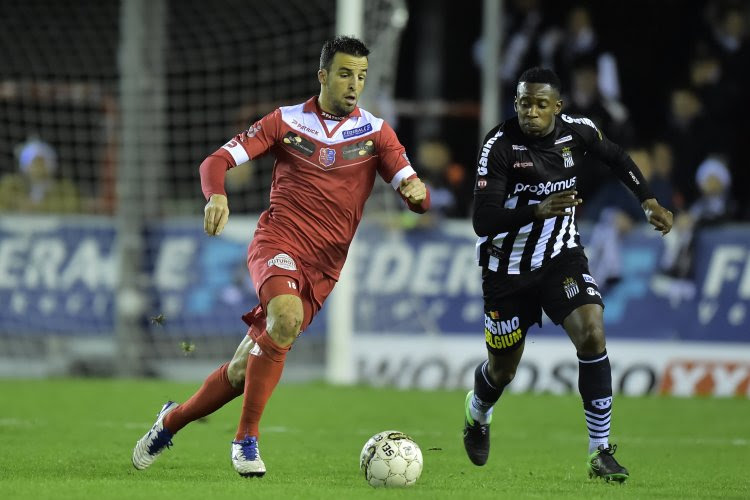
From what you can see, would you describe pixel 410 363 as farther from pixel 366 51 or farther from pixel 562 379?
pixel 366 51

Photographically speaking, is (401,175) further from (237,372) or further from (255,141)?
(237,372)

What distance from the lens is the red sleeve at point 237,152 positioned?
7125mm

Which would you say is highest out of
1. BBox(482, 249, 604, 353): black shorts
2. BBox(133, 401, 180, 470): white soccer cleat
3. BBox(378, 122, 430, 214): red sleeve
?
BBox(378, 122, 430, 214): red sleeve

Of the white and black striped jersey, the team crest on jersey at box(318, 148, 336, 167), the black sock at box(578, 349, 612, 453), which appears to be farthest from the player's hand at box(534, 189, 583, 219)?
the team crest on jersey at box(318, 148, 336, 167)

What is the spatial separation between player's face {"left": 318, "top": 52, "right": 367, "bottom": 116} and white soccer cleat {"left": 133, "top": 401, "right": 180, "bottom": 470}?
1.85m

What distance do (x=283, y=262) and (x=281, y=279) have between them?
5.1 inches

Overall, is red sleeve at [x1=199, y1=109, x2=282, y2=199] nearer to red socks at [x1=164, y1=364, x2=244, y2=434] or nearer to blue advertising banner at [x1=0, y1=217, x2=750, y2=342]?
red socks at [x1=164, y1=364, x2=244, y2=434]

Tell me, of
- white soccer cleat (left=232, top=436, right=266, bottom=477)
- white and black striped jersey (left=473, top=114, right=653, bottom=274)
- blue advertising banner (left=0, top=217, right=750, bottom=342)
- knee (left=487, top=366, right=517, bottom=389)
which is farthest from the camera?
blue advertising banner (left=0, top=217, right=750, bottom=342)

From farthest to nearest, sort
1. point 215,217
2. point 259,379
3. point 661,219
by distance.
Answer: point 661,219 < point 259,379 < point 215,217

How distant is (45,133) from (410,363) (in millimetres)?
5171

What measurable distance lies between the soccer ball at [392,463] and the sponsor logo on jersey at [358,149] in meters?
1.55

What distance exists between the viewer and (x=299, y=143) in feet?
24.8

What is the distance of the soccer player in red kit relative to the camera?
725 centimetres

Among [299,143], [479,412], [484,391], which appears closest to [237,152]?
[299,143]
